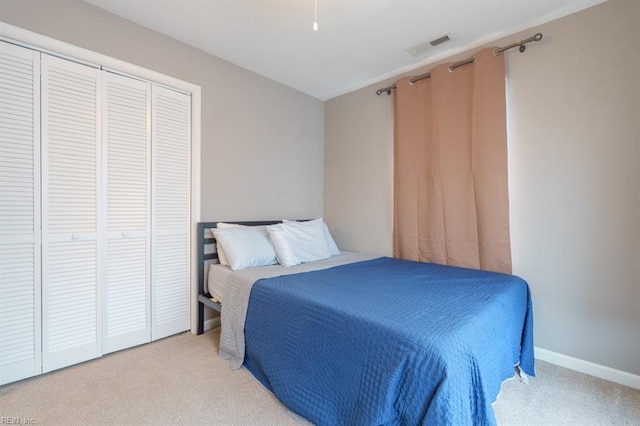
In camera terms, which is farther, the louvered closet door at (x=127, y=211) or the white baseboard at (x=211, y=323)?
the white baseboard at (x=211, y=323)

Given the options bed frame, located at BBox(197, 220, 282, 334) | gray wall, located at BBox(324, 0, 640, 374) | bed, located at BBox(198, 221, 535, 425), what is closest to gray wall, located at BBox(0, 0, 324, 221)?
bed frame, located at BBox(197, 220, 282, 334)

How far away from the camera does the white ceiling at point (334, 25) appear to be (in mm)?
1947

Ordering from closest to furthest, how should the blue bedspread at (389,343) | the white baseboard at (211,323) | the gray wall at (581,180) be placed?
the blue bedspread at (389,343) → the gray wall at (581,180) → the white baseboard at (211,323)

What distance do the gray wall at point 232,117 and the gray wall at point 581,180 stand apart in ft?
6.78

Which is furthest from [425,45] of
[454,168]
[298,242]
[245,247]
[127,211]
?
[127,211]

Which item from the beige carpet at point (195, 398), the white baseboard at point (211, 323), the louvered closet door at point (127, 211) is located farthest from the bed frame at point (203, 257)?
the beige carpet at point (195, 398)

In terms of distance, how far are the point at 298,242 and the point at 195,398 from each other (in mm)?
1348

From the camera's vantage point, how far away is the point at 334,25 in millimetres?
2160

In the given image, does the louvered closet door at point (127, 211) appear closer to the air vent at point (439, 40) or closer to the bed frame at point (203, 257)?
the bed frame at point (203, 257)

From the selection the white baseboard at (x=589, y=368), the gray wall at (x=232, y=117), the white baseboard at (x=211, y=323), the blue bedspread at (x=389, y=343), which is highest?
the gray wall at (x=232, y=117)

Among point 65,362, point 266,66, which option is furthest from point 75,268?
point 266,66

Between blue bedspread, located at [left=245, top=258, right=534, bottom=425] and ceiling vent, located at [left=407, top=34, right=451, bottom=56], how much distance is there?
6.17ft

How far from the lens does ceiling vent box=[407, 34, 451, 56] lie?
2.33m

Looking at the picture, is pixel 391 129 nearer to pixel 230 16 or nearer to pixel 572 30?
pixel 572 30
